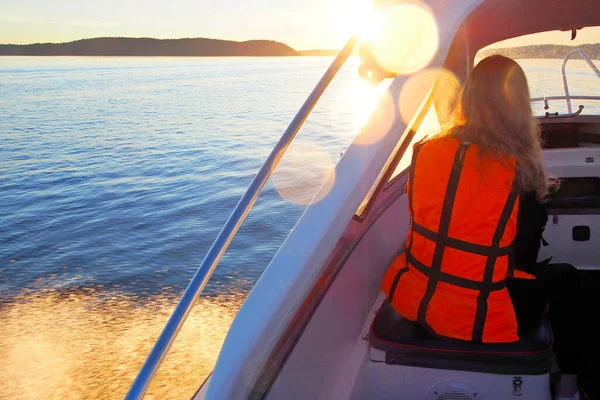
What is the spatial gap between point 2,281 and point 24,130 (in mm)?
9009

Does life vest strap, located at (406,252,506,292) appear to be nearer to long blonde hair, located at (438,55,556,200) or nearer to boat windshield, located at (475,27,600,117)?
long blonde hair, located at (438,55,556,200)

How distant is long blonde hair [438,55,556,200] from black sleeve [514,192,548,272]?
3 cm

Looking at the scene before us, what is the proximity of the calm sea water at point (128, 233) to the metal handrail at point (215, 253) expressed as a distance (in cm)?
13

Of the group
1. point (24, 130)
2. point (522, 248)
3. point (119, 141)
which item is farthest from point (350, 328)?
point (24, 130)

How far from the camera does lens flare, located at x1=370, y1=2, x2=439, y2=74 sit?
43.6 inches

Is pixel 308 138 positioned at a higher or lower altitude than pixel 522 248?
lower

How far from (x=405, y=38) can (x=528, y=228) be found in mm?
635

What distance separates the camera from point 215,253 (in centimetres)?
103

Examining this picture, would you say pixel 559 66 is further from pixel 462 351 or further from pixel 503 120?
pixel 462 351

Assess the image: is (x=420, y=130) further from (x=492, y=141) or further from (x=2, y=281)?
(x=2, y=281)

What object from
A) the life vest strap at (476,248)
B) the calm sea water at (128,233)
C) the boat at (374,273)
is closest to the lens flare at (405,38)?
the boat at (374,273)

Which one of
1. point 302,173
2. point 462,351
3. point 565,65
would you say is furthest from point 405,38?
point 302,173

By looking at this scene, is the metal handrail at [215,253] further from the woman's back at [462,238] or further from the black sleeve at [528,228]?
the black sleeve at [528,228]

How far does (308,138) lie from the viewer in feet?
34.6
